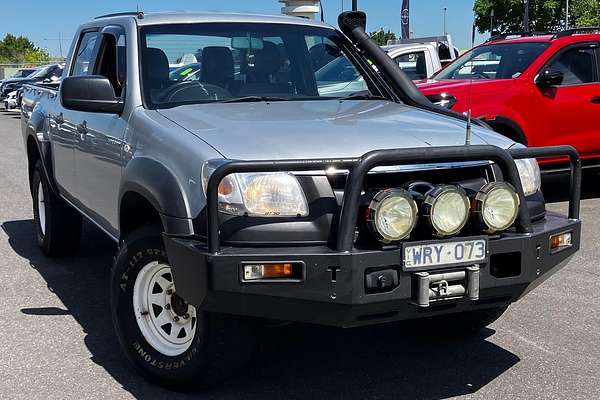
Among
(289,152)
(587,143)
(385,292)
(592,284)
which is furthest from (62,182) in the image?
(587,143)

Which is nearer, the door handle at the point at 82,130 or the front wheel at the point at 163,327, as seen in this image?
the front wheel at the point at 163,327

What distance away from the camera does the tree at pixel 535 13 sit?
210 ft

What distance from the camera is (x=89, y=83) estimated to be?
438cm

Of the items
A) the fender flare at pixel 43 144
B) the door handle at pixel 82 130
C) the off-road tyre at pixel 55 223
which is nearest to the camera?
the door handle at pixel 82 130

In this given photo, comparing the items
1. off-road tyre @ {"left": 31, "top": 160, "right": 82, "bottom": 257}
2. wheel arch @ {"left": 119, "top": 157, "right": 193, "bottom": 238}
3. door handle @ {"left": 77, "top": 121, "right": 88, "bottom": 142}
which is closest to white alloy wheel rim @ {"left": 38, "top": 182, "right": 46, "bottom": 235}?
off-road tyre @ {"left": 31, "top": 160, "right": 82, "bottom": 257}

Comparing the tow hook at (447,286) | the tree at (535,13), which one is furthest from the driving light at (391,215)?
the tree at (535,13)

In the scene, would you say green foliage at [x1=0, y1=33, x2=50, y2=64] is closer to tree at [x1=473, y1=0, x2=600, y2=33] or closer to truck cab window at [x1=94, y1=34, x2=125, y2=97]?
tree at [x1=473, y1=0, x2=600, y2=33]

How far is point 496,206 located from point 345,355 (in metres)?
1.38

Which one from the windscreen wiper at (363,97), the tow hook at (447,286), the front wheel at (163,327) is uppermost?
the windscreen wiper at (363,97)

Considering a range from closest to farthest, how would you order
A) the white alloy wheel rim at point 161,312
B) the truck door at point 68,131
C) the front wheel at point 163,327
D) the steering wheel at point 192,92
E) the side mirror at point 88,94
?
the front wheel at point 163,327 → the white alloy wheel rim at point 161,312 → the side mirror at point 88,94 → the steering wheel at point 192,92 → the truck door at point 68,131

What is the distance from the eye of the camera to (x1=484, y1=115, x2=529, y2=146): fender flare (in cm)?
867

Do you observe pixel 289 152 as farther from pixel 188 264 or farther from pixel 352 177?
pixel 188 264

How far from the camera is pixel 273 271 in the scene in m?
3.24

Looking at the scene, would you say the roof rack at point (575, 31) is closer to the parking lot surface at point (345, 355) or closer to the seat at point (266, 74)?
the parking lot surface at point (345, 355)
